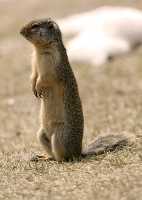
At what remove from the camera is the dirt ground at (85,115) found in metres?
7.23

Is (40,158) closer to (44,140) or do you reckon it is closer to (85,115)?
(44,140)

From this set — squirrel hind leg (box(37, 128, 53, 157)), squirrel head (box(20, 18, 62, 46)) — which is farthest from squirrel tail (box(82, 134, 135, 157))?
squirrel head (box(20, 18, 62, 46))

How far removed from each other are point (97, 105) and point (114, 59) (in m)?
3.60

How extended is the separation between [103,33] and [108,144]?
1010cm

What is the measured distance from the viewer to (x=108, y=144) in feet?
29.6

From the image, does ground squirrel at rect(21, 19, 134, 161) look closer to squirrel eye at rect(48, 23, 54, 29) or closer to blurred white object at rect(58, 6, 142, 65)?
squirrel eye at rect(48, 23, 54, 29)

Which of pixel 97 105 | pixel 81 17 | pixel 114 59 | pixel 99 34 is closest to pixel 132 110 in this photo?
pixel 97 105

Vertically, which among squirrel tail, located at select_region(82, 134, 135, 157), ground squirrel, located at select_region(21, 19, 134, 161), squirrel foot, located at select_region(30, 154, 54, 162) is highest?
ground squirrel, located at select_region(21, 19, 134, 161)

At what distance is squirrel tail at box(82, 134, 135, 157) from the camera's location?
29.2 feet

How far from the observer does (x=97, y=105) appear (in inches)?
561

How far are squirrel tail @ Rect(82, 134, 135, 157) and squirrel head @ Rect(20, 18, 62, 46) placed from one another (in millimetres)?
1489

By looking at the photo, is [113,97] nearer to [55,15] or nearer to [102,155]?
[102,155]

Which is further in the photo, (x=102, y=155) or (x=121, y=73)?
(x=121, y=73)

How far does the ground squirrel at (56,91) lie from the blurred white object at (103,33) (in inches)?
343
